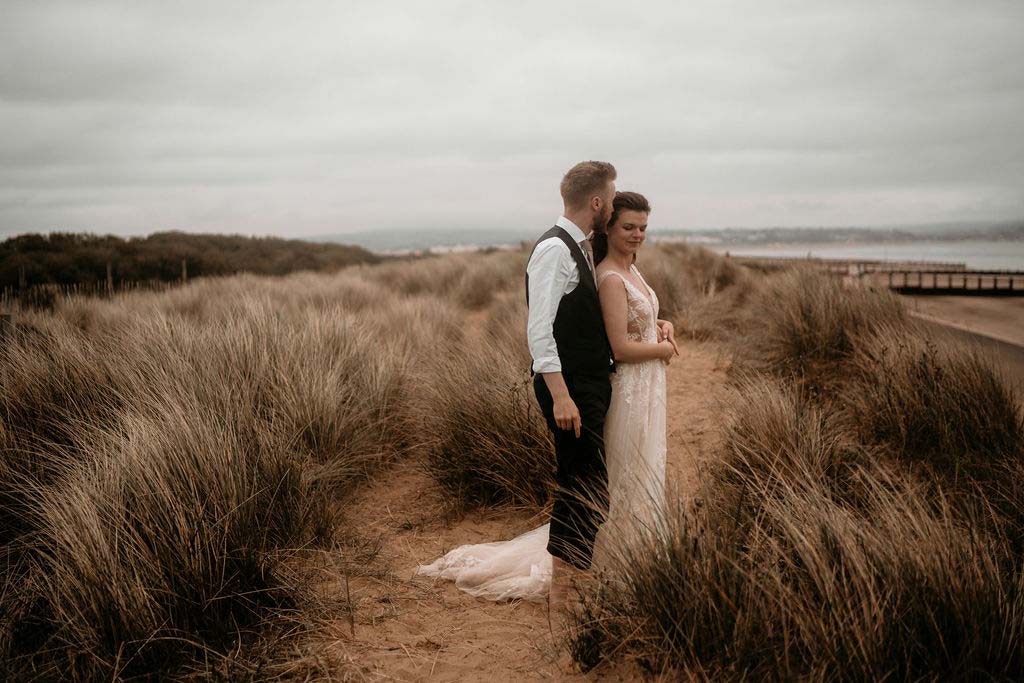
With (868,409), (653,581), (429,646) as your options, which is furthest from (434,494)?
(868,409)

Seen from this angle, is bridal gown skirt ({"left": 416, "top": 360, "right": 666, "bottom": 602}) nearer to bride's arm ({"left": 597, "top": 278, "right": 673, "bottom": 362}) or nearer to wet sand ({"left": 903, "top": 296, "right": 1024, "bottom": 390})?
→ bride's arm ({"left": 597, "top": 278, "right": 673, "bottom": 362})

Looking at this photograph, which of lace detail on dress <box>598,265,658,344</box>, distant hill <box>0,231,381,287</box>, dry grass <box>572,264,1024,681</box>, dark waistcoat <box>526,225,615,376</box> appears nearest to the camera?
dry grass <box>572,264,1024,681</box>

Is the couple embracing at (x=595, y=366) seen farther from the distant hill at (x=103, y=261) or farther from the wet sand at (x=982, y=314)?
the distant hill at (x=103, y=261)

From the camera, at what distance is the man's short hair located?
2.74m

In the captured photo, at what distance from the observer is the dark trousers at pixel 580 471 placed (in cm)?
283

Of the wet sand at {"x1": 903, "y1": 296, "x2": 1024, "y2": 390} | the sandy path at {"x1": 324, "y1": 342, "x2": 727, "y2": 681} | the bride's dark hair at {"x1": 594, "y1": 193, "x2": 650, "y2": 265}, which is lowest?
the sandy path at {"x1": 324, "y1": 342, "x2": 727, "y2": 681}

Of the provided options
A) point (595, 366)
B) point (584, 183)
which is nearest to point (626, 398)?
point (595, 366)

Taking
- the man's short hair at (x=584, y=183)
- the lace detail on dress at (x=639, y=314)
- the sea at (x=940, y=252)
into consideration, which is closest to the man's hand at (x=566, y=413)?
the lace detail on dress at (x=639, y=314)

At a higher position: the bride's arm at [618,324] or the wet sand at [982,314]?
the bride's arm at [618,324]

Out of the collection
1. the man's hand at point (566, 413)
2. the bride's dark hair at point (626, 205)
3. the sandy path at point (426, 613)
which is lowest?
the sandy path at point (426, 613)

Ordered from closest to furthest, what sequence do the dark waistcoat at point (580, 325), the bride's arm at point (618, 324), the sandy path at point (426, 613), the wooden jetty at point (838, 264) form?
the sandy path at point (426, 613)
the dark waistcoat at point (580, 325)
the bride's arm at point (618, 324)
the wooden jetty at point (838, 264)

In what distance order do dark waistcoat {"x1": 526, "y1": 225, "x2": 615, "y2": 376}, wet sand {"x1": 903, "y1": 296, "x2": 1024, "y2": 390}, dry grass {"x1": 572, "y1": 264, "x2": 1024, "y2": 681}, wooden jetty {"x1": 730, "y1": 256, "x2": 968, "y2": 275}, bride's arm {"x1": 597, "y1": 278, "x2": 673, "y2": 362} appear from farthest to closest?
wet sand {"x1": 903, "y1": 296, "x2": 1024, "y2": 390} < wooden jetty {"x1": 730, "y1": 256, "x2": 968, "y2": 275} < bride's arm {"x1": 597, "y1": 278, "x2": 673, "y2": 362} < dark waistcoat {"x1": 526, "y1": 225, "x2": 615, "y2": 376} < dry grass {"x1": 572, "y1": 264, "x2": 1024, "y2": 681}

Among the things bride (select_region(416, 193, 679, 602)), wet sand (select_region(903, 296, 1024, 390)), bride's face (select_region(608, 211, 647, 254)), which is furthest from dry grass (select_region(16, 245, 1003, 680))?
wet sand (select_region(903, 296, 1024, 390))

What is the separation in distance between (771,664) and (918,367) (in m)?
4.04
